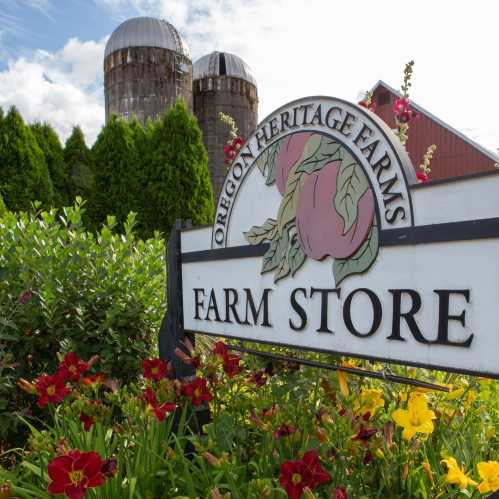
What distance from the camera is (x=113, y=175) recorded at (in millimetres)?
11523

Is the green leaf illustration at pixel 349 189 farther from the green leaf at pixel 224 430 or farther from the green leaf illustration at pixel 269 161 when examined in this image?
the green leaf at pixel 224 430

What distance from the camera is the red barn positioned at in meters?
15.8

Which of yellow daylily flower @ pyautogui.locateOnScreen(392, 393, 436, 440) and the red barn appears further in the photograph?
the red barn

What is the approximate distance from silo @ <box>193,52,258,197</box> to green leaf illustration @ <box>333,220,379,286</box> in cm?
1643

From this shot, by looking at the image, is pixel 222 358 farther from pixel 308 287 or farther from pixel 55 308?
pixel 55 308

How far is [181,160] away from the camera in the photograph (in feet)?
36.8

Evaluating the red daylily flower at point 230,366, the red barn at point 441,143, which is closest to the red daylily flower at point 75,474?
the red daylily flower at point 230,366

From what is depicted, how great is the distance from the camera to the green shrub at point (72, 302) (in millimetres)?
2707

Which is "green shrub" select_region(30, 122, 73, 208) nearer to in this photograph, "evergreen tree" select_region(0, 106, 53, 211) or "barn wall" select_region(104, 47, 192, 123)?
"evergreen tree" select_region(0, 106, 53, 211)

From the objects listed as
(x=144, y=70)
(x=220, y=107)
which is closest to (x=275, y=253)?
(x=144, y=70)

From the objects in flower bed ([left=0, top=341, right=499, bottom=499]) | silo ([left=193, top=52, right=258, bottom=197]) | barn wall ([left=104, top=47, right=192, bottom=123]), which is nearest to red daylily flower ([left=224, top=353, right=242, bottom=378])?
flower bed ([left=0, top=341, right=499, bottom=499])

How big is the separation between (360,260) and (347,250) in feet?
0.19

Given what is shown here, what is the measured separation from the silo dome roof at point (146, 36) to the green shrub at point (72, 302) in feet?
49.3

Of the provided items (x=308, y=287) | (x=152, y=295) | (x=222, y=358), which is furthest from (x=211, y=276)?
(x=152, y=295)
